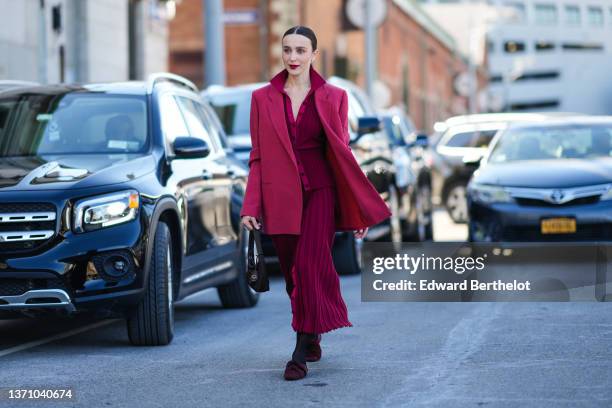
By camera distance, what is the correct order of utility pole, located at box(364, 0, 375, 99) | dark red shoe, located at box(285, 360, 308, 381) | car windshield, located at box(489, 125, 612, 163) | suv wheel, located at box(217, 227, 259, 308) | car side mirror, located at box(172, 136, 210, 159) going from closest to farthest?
1. dark red shoe, located at box(285, 360, 308, 381)
2. car side mirror, located at box(172, 136, 210, 159)
3. suv wheel, located at box(217, 227, 259, 308)
4. car windshield, located at box(489, 125, 612, 163)
5. utility pole, located at box(364, 0, 375, 99)

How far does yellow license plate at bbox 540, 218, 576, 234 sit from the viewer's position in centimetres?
1317

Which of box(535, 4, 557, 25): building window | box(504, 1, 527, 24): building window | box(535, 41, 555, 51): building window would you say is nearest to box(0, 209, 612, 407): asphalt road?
box(504, 1, 527, 24): building window

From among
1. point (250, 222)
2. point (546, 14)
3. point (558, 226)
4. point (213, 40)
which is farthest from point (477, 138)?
point (546, 14)

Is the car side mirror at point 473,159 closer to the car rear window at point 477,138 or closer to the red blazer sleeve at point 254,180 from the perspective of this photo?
the red blazer sleeve at point 254,180

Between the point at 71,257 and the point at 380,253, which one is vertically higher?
the point at 71,257

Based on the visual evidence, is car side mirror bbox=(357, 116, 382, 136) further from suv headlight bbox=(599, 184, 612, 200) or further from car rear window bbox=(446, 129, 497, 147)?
car rear window bbox=(446, 129, 497, 147)

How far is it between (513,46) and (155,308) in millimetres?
134616

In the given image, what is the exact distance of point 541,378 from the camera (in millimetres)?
7617

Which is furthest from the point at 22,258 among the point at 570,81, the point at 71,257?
the point at 570,81

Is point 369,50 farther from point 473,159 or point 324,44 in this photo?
point 473,159

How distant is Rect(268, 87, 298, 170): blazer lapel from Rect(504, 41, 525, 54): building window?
13458 centimetres

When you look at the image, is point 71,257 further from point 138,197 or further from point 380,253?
point 380,253

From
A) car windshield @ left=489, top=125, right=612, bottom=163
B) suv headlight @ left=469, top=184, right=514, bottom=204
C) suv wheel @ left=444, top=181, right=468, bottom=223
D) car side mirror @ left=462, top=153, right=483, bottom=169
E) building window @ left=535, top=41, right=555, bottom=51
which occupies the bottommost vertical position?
building window @ left=535, top=41, right=555, bottom=51

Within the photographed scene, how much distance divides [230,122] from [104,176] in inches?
277
